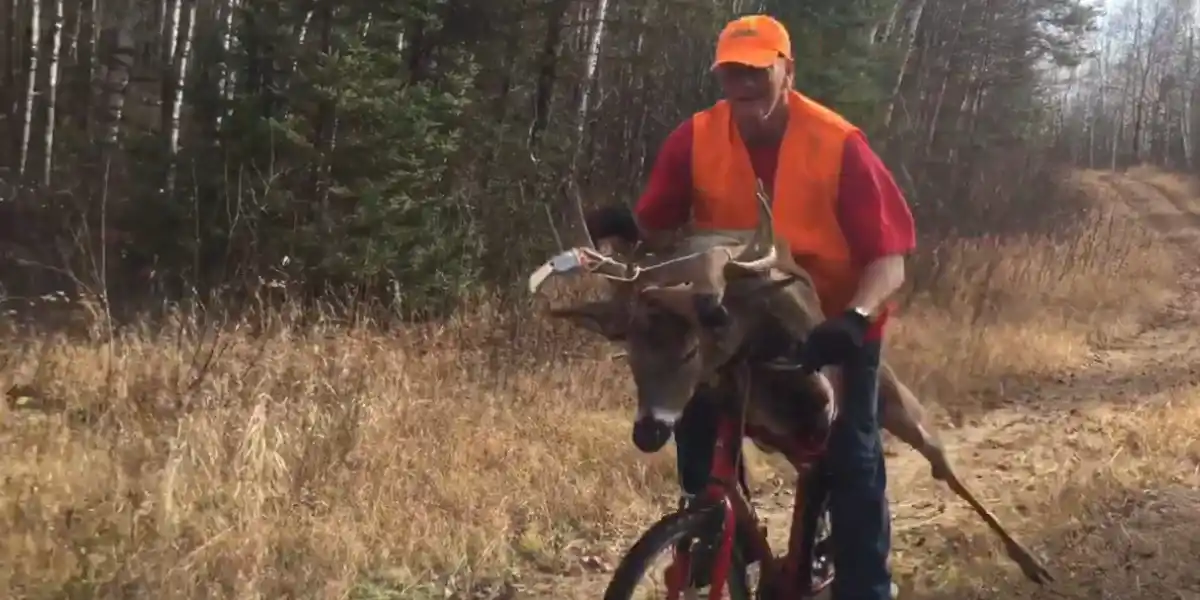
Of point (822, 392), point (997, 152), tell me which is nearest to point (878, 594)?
point (822, 392)

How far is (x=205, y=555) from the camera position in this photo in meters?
4.90

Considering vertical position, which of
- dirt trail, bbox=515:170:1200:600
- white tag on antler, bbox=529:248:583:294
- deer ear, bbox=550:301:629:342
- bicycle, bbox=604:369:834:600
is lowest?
dirt trail, bbox=515:170:1200:600

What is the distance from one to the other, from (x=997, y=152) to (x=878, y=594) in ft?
72.7

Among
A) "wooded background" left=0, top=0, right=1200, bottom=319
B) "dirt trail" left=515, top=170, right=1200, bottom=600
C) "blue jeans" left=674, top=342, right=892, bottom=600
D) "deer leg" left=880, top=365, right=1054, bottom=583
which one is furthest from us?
"wooded background" left=0, top=0, right=1200, bottom=319

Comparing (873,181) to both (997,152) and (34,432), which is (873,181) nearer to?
(34,432)

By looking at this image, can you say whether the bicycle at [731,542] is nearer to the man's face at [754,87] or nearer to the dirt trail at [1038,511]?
the man's face at [754,87]

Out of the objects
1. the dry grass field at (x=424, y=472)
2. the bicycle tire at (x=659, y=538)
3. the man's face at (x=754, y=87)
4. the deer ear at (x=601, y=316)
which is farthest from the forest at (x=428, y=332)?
the bicycle tire at (x=659, y=538)

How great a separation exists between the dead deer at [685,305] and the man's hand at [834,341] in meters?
0.21

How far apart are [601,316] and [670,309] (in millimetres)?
225

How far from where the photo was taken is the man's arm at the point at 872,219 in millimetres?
3568

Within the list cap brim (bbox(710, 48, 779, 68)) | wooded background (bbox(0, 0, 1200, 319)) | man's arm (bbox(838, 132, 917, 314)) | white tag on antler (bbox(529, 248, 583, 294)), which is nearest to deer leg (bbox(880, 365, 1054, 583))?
man's arm (bbox(838, 132, 917, 314))

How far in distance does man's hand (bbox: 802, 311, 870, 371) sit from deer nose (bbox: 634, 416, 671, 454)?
47cm

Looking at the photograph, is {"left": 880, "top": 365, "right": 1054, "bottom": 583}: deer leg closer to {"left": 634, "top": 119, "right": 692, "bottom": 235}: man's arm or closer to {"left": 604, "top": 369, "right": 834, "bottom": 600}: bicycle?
{"left": 604, "top": 369, "right": 834, "bottom": 600}: bicycle

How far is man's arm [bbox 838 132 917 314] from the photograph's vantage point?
3568 mm
